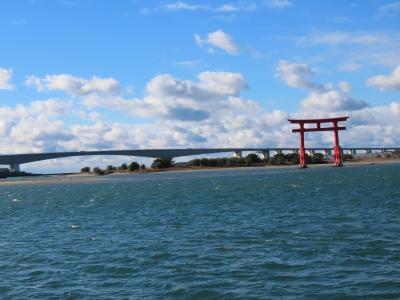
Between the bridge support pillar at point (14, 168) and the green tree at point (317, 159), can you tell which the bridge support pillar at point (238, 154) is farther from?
the bridge support pillar at point (14, 168)

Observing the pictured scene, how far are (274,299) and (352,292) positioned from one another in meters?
2.11

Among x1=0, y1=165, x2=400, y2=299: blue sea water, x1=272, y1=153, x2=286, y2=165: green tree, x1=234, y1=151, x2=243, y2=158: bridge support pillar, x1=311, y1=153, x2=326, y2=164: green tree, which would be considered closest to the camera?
x1=0, y1=165, x2=400, y2=299: blue sea water

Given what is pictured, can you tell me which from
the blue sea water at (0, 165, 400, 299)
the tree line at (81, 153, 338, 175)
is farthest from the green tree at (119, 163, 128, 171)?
the blue sea water at (0, 165, 400, 299)

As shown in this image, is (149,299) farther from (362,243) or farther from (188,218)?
(188,218)

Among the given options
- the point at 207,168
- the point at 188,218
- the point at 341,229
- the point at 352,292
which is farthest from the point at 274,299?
the point at 207,168

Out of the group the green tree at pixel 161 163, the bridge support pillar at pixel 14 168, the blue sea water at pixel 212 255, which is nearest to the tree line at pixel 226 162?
the green tree at pixel 161 163

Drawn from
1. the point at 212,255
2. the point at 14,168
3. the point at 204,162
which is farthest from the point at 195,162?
the point at 212,255

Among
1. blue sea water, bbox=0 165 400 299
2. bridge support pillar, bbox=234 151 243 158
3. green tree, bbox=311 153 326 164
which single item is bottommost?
blue sea water, bbox=0 165 400 299

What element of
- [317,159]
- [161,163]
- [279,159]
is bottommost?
[317,159]

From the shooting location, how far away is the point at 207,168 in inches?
7387

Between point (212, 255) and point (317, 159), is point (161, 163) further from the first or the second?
point (212, 255)

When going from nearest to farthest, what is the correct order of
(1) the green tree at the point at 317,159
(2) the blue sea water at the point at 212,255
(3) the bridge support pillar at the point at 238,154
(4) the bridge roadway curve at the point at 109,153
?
(2) the blue sea water at the point at 212,255
(4) the bridge roadway curve at the point at 109,153
(1) the green tree at the point at 317,159
(3) the bridge support pillar at the point at 238,154

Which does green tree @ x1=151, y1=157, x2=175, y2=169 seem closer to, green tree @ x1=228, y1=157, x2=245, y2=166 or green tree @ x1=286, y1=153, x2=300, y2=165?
green tree @ x1=228, y1=157, x2=245, y2=166

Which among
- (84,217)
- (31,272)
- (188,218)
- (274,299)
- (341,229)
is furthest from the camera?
(84,217)
